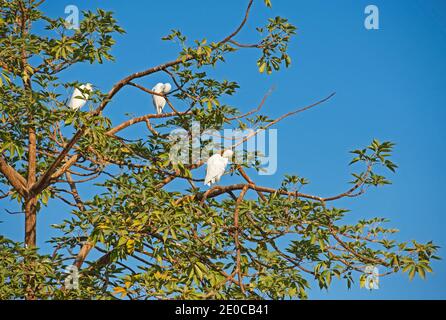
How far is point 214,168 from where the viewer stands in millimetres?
5297

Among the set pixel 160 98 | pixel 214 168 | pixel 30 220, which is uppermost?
pixel 160 98

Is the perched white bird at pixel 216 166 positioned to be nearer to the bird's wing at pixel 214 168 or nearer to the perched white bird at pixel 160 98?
the bird's wing at pixel 214 168

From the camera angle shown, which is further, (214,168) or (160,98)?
(160,98)

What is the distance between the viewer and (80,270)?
506 centimetres

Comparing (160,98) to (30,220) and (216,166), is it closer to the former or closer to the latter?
(30,220)

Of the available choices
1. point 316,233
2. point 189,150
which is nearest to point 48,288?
point 189,150

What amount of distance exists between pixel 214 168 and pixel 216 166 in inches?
1.1

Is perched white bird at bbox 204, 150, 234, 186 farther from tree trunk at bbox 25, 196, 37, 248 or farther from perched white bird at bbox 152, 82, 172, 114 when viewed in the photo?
perched white bird at bbox 152, 82, 172, 114

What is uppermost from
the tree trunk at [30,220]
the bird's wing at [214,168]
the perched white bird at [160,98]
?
the perched white bird at [160,98]

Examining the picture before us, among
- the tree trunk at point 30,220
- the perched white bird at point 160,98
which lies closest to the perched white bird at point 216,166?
the tree trunk at point 30,220

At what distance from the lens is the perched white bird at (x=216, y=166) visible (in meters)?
5.23

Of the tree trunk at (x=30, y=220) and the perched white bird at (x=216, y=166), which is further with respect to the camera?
the tree trunk at (x=30, y=220)

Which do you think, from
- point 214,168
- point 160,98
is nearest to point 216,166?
point 214,168
